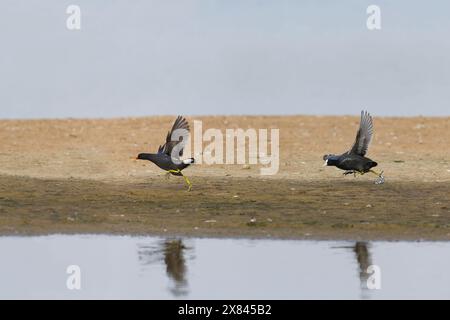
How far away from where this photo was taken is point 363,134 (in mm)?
23969

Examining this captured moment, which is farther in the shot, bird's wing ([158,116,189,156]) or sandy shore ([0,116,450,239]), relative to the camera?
bird's wing ([158,116,189,156])

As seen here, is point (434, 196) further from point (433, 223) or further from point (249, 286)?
point (249, 286)

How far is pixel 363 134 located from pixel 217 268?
33.3ft

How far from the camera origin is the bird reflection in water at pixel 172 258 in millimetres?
13336

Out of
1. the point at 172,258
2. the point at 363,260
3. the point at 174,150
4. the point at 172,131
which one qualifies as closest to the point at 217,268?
the point at 172,258

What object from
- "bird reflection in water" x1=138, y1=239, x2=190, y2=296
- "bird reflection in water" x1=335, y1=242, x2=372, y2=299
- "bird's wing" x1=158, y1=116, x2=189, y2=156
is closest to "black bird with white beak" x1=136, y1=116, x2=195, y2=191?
"bird's wing" x1=158, y1=116, x2=189, y2=156

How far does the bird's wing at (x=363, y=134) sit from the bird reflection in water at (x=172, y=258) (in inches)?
292

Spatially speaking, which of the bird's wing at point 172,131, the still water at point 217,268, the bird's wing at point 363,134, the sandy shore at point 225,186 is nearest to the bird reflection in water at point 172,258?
the still water at point 217,268

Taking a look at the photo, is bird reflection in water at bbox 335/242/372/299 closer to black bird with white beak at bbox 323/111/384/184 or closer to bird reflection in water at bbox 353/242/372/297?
bird reflection in water at bbox 353/242/372/297

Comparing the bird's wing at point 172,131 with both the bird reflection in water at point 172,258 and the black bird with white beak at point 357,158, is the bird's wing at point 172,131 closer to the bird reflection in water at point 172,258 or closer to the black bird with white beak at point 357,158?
the black bird with white beak at point 357,158

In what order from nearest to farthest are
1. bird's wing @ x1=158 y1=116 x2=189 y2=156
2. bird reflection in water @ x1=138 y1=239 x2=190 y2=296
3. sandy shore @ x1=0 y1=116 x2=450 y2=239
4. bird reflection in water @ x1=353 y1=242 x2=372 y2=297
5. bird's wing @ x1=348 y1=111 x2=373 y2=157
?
bird reflection in water @ x1=138 y1=239 x2=190 y2=296 < bird reflection in water @ x1=353 y1=242 x2=372 y2=297 < sandy shore @ x1=0 y1=116 x2=450 y2=239 < bird's wing @ x1=158 y1=116 x2=189 y2=156 < bird's wing @ x1=348 y1=111 x2=373 y2=157

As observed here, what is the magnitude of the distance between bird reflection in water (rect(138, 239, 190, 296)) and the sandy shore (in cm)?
161

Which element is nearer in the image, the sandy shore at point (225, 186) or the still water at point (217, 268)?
the still water at point (217, 268)

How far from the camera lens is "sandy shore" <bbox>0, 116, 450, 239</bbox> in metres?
19.0
